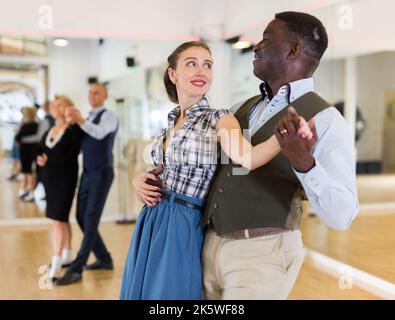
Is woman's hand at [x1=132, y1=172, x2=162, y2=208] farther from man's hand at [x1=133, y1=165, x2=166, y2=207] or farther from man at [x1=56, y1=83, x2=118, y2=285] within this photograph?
man at [x1=56, y1=83, x2=118, y2=285]

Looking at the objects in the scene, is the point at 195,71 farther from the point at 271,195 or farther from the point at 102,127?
the point at 102,127

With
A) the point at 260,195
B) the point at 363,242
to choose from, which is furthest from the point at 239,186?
the point at 363,242

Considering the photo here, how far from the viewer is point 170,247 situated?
1.30 m

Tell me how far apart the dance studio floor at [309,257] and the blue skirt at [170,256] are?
6.62 ft

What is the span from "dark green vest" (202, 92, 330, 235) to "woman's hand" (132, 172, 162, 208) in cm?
17

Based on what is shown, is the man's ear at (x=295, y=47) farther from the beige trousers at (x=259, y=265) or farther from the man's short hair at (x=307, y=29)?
the beige trousers at (x=259, y=265)

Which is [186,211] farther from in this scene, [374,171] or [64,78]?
[64,78]

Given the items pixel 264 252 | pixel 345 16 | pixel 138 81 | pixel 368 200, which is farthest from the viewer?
pixel 138 81

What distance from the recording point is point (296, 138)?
0.99 metres

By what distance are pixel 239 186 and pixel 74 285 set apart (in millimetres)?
2564

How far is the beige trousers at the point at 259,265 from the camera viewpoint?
48.6 inches

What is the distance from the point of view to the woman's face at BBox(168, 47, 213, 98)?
1327 millimetres
